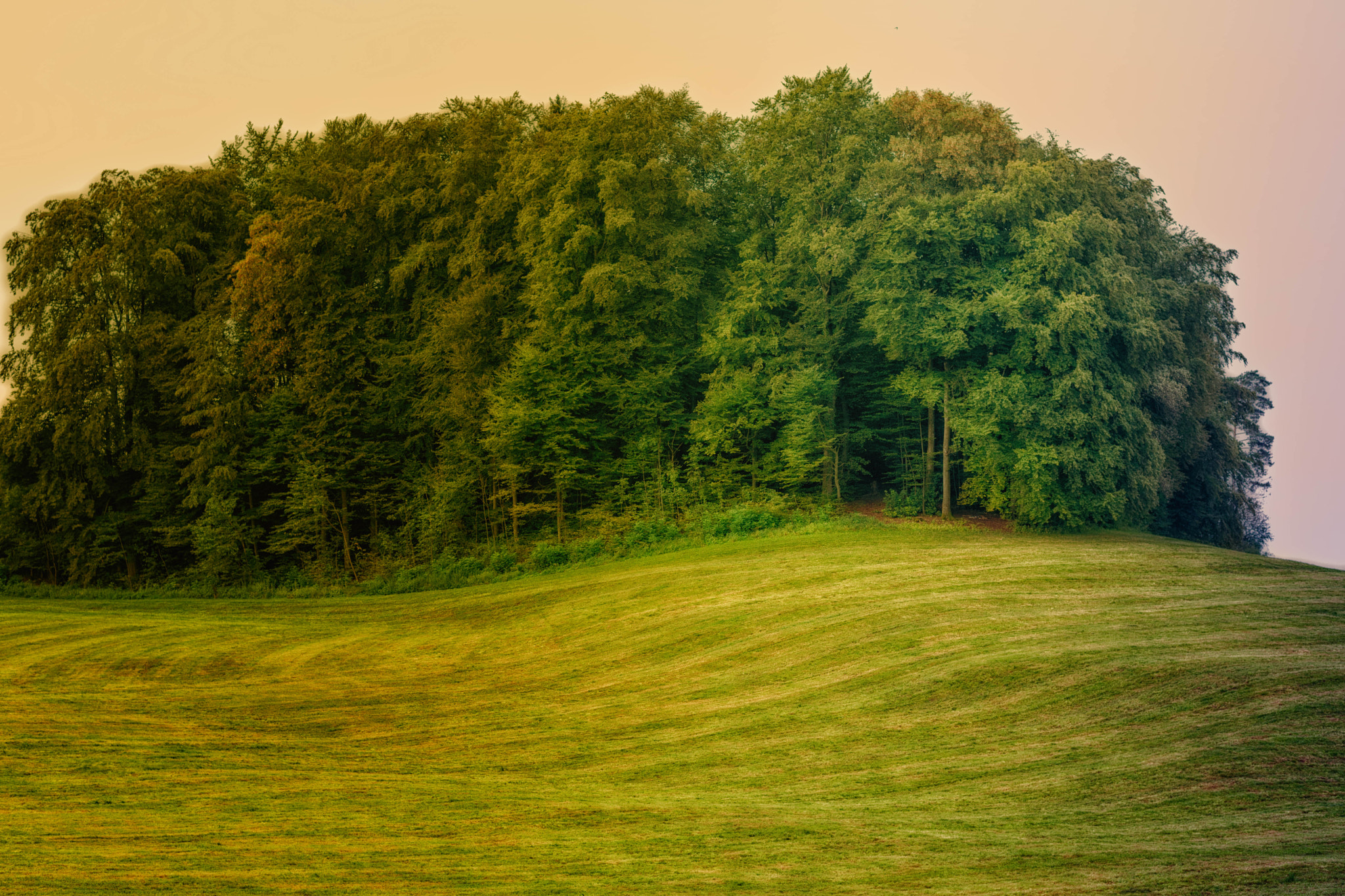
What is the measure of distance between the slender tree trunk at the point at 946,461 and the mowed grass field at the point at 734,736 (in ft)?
9.72

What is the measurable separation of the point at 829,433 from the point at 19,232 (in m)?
24.0

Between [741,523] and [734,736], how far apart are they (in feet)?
38.9

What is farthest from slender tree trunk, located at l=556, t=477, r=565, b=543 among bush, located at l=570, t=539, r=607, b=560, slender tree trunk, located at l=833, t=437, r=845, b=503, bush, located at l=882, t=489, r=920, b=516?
bush, located at l=882, t=489, r=920, b=516

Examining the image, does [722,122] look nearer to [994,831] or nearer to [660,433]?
[660,433]

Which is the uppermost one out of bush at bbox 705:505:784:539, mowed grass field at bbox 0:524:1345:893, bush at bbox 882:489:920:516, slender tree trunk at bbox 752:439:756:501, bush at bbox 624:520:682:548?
slender tree trunk at bbox 752:439:756:501

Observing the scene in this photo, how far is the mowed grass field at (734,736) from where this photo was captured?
754cm

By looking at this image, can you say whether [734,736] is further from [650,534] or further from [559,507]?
[559,507]

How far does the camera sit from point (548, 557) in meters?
24.0

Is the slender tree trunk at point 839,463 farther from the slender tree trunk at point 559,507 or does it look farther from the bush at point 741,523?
the slender tree trunk at point 559,507

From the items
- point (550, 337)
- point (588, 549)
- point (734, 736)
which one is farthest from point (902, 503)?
point (734, 736)

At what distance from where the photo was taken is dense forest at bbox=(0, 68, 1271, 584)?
78.1 feet

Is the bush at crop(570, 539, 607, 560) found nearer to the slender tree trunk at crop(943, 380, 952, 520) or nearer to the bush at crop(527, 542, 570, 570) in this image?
the bush at crop(527, 542, 570, 570)

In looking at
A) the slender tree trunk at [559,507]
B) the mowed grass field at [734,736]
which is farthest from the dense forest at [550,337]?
the mowed grass field at [734,736]

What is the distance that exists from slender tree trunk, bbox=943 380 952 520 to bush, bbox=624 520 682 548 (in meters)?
6.67
